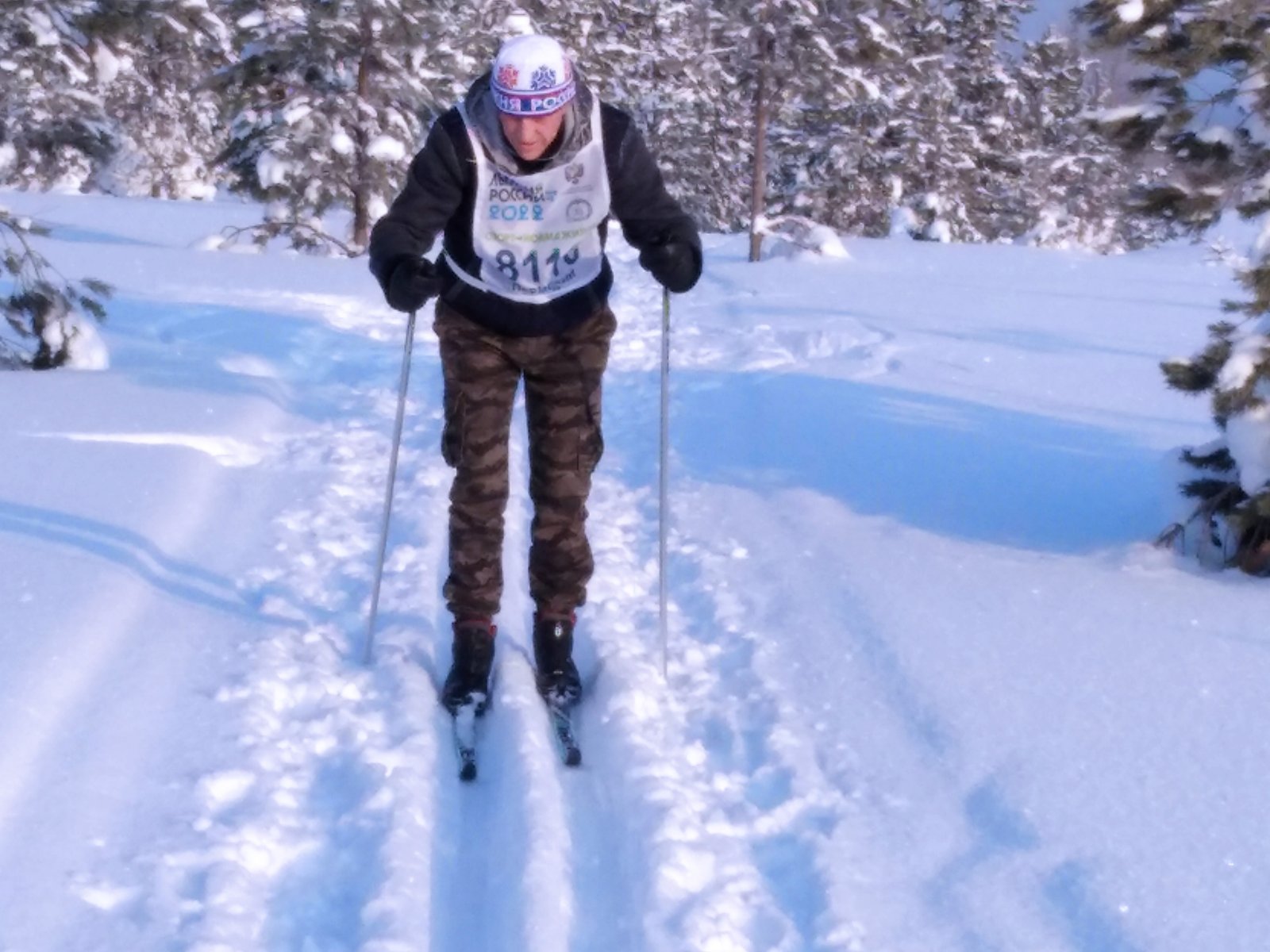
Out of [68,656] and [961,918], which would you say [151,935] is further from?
[961,918]

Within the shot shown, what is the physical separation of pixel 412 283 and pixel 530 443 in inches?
26.8

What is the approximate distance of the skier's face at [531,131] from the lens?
11.6 feet

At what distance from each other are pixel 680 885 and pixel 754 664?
1395 millimetres

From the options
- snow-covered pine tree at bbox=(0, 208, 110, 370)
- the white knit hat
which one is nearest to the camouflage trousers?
the white knit hat

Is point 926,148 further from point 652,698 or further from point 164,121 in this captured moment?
point 652,698

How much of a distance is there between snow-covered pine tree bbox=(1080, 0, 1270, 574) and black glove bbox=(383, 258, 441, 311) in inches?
125

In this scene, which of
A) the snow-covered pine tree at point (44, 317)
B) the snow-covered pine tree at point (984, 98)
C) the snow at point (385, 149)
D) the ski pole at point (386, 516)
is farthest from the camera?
the snow-covered pine tree at point (984, 98)

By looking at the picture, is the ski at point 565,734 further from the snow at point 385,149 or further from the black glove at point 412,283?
the snow at point 385,149

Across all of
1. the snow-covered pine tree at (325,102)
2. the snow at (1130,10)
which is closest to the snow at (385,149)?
the snow-covered pine tree at (325,102)

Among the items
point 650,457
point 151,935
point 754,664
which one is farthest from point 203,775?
point 650,457

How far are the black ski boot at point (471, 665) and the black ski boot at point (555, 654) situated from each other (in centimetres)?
17

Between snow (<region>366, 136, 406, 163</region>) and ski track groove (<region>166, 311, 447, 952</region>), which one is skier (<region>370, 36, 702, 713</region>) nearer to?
ski track groove (<region>166, 311, 447, 952</region>)

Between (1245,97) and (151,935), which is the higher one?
(1245,97)

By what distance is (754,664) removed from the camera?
4340 millimetres
